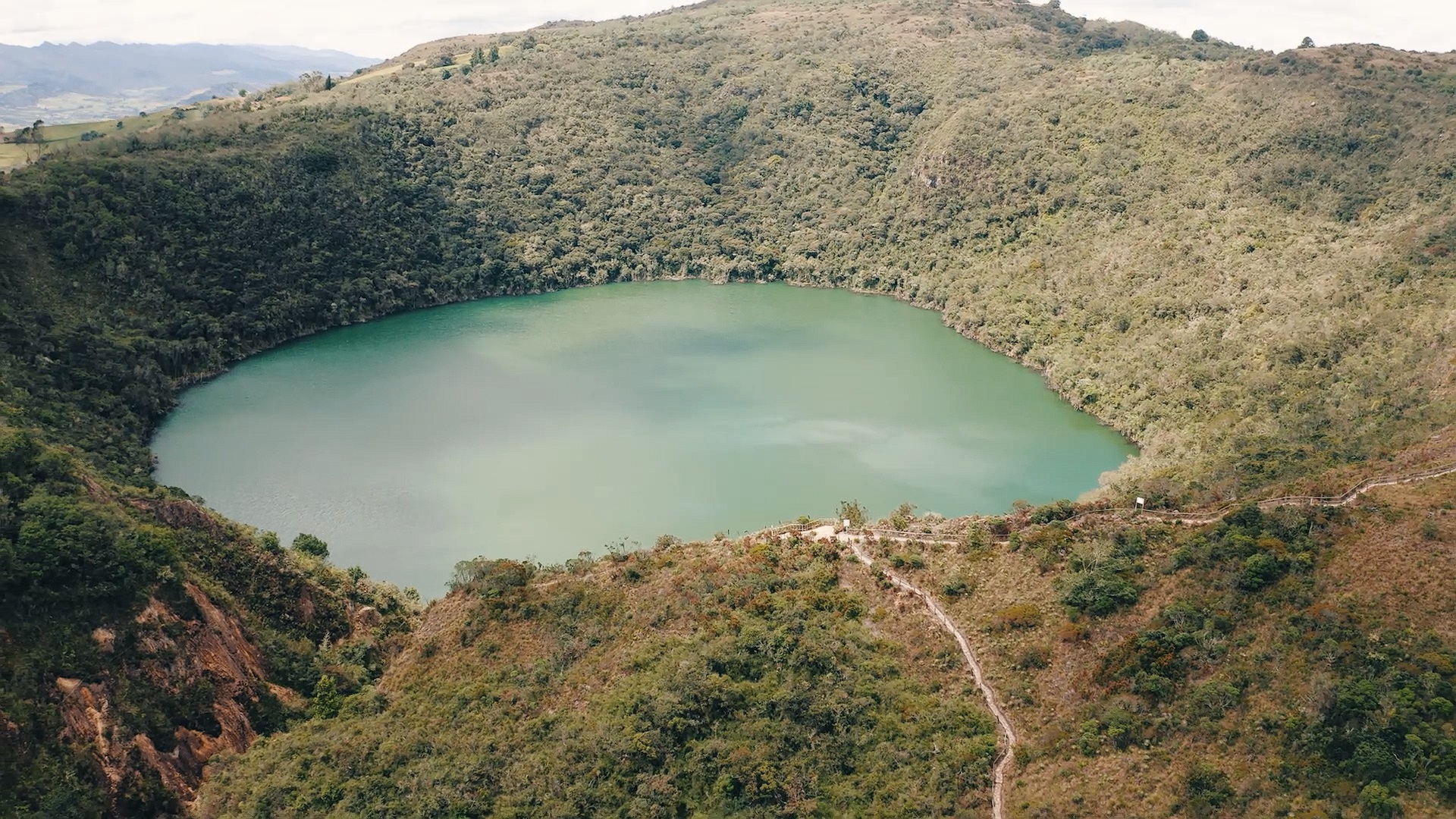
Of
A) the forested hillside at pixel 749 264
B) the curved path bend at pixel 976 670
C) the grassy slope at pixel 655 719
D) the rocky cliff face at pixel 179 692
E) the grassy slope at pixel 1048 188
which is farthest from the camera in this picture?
the grassy slope at pixel 1048 188

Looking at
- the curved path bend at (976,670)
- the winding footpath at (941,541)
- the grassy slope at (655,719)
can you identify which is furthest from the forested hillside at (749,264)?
the winding footpath at (941,541)

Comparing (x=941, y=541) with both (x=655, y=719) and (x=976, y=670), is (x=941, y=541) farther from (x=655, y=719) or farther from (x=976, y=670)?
(x=655, y=719)

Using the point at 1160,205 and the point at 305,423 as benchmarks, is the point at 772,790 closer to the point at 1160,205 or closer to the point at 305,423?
the point at 305,423

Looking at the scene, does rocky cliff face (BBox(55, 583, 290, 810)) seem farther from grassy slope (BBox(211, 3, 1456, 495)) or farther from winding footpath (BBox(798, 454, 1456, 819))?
grassy slope (BBox(211, 3, 1456, 495))

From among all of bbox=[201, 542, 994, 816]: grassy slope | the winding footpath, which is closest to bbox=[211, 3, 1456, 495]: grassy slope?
the winding footpath

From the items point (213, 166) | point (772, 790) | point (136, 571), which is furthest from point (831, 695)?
point (213, 166)

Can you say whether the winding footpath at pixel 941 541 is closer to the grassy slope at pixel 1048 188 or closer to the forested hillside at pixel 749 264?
the forested hillside at pixel 749 264
